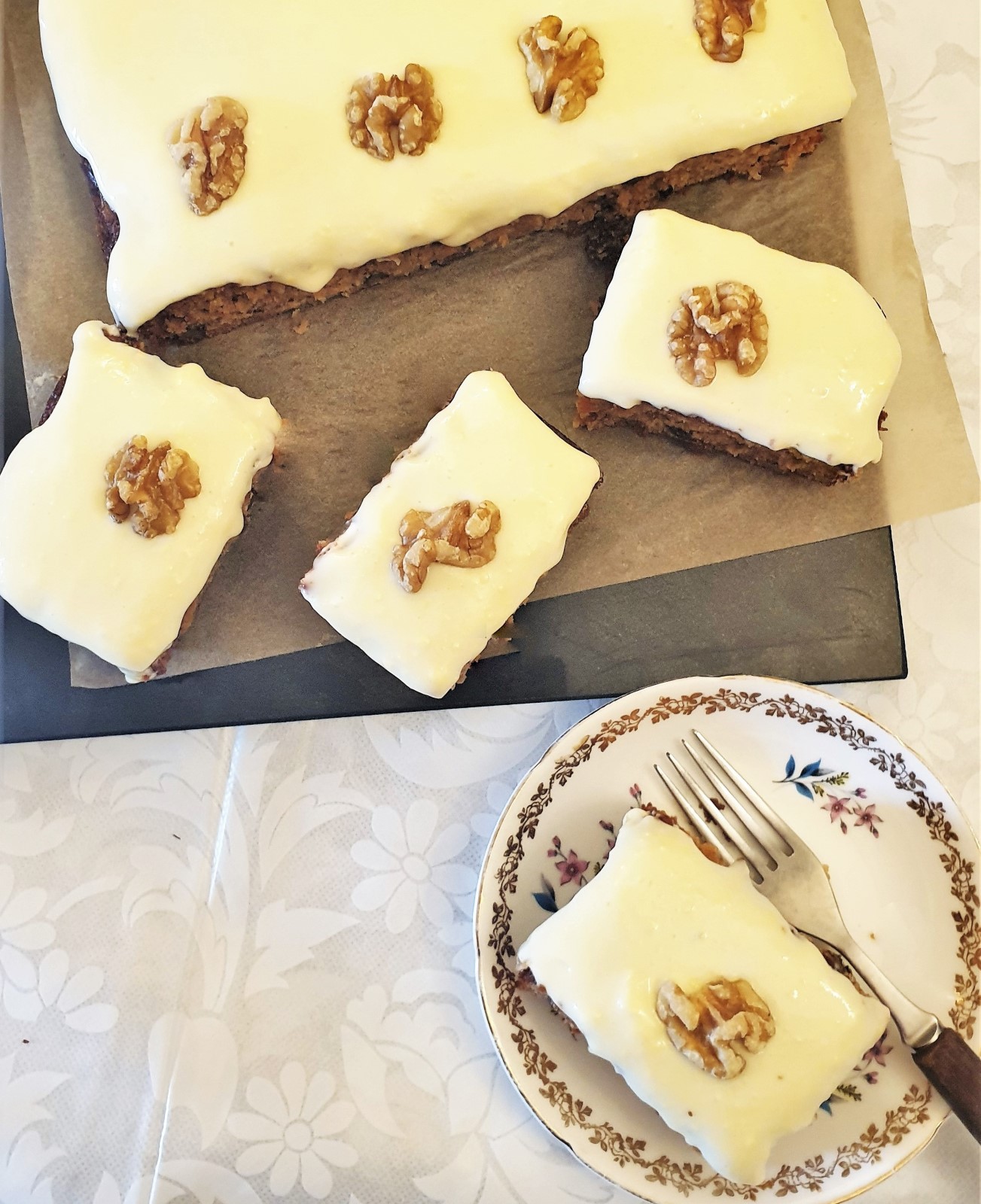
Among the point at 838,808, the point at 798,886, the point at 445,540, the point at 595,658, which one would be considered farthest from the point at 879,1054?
the point at 445,540

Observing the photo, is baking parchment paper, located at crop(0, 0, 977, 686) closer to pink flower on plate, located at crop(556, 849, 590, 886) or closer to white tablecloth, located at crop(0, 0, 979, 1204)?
white tablecloth, located at crop(0, 0, 979, 1204)

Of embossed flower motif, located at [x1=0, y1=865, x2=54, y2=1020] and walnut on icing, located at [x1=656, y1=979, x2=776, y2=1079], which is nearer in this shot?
walnut on icing, located at [x1=656, y1=979, x2=776, y2=1079]

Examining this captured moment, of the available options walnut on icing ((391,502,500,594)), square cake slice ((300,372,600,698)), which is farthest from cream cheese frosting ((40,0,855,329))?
walnut on icing ((391,502,500,594))

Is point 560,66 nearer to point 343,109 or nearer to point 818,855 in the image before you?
point 343,109

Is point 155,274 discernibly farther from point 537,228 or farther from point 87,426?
point 537,228

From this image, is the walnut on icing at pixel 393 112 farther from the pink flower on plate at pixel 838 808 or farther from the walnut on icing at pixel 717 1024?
the walnut on icing at pixel 717 1024
